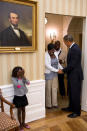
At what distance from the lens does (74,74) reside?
324 cm

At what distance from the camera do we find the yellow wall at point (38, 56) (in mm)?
2698

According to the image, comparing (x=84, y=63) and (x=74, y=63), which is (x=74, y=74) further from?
(x=84, y=63)

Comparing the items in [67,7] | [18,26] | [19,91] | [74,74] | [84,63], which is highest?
[67,7]

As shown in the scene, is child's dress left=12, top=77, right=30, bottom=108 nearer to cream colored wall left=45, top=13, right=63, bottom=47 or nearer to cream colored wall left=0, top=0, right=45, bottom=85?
cream colored wall left=0, top=0, right=45, bottom=85

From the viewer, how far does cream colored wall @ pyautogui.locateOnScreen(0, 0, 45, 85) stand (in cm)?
268

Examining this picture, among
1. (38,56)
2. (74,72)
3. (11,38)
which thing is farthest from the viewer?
(74,72)

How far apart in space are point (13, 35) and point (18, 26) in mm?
176

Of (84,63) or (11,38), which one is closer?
(11,38)

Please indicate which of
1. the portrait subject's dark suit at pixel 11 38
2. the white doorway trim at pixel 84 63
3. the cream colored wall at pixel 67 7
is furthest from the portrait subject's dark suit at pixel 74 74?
the portrait subject's dark suit at pixel 11 38

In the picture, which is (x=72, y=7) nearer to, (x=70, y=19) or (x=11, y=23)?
(x=11, y=23)

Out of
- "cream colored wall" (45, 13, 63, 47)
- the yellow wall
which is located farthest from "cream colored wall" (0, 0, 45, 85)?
"cream colored wall" (45, 13, 63, 47)

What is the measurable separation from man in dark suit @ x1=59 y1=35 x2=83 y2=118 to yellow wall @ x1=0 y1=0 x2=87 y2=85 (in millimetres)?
524

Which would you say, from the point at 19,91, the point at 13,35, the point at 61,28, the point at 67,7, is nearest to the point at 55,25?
the point at 61,28

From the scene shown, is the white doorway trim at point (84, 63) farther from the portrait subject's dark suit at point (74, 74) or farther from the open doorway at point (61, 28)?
the open doorway at point (61, 28)
